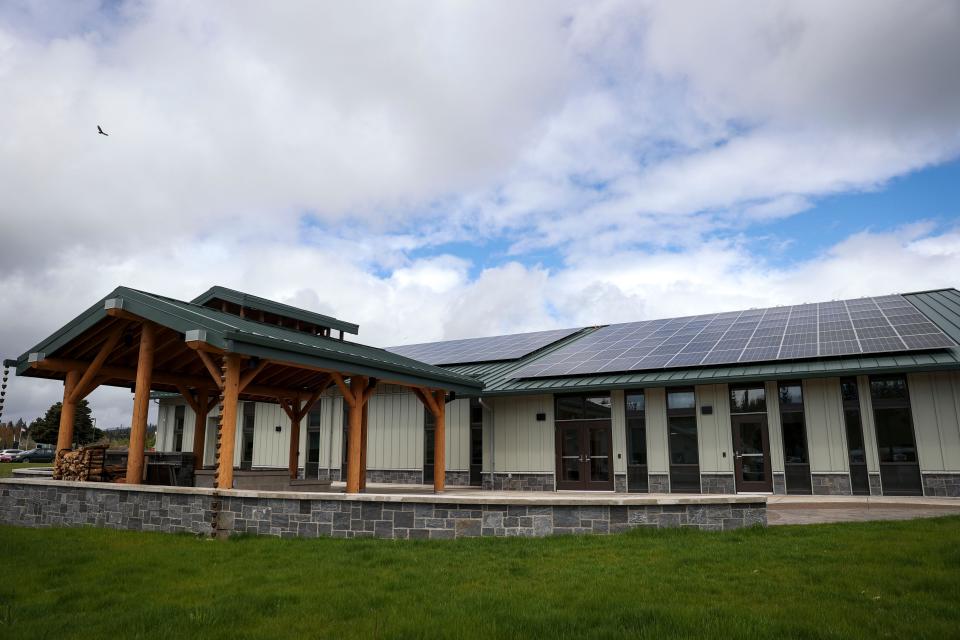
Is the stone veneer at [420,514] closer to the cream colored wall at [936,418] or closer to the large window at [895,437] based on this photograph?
the large window at [895,437]

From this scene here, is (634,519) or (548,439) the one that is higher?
(548,439)

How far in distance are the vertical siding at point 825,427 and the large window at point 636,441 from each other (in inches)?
176

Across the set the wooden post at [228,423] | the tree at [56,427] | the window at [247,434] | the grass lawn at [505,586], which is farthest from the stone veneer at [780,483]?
the tree at [56,427]

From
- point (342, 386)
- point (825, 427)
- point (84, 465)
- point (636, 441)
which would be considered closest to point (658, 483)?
point (636, 441)

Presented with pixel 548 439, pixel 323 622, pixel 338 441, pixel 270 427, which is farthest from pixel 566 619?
pixel 270 427

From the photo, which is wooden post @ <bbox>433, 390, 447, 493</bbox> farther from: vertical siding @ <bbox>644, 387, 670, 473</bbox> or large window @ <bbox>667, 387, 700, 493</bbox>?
large window @ <bbox>667, 387, 700, 493</bbox>

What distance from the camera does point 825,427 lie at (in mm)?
18141

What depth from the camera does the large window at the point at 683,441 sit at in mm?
19516

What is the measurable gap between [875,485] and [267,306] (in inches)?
662

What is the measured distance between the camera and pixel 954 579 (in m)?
6.93

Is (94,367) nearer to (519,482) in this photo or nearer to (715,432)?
(519,482)

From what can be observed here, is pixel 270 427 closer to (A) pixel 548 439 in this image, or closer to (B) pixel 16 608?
(A) pixel 548 439

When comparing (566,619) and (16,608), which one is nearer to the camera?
(566,619)

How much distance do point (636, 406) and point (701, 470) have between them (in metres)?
2.63
